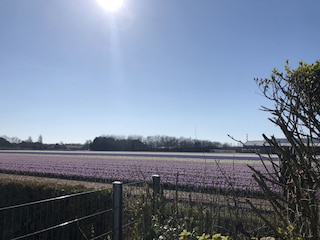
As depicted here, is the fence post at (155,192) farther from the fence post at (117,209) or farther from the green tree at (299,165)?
the green tree at (299,165)

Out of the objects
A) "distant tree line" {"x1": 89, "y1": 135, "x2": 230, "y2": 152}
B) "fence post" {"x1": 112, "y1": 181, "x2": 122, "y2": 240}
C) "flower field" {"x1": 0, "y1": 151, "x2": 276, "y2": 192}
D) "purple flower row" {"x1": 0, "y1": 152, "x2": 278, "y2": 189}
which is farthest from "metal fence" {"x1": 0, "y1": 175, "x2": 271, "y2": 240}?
"distant tree line" {"x1": 89, "y1": 135, "x2": 230, "y2": 152}

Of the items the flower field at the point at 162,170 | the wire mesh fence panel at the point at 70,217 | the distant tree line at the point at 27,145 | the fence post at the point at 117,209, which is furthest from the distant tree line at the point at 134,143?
the fence post at the point at 117,209

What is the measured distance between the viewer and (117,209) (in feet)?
13.4

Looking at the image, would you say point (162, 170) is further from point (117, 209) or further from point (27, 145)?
point (27, 145)

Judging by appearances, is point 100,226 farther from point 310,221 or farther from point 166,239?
point 310,221

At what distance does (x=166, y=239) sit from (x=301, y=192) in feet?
5.23

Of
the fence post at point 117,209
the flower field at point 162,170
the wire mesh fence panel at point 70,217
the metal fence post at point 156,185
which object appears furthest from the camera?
the flower field at point 162,170

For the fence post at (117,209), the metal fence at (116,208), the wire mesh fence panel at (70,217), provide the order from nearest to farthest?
the metal fence at (116,208) → the fence post at (117,209) → the wire mesh fence panel at (70,217)

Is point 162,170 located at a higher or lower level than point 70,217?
higher

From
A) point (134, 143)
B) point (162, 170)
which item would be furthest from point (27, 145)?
point (162, 170)

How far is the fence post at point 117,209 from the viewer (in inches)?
160

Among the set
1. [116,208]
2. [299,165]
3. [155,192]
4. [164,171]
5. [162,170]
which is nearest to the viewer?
[299,165]

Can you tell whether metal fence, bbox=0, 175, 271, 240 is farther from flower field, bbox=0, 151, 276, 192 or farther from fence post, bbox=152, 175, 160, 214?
flower field, bbox=0, 151, 276, 192

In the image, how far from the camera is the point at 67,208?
18.4ft
